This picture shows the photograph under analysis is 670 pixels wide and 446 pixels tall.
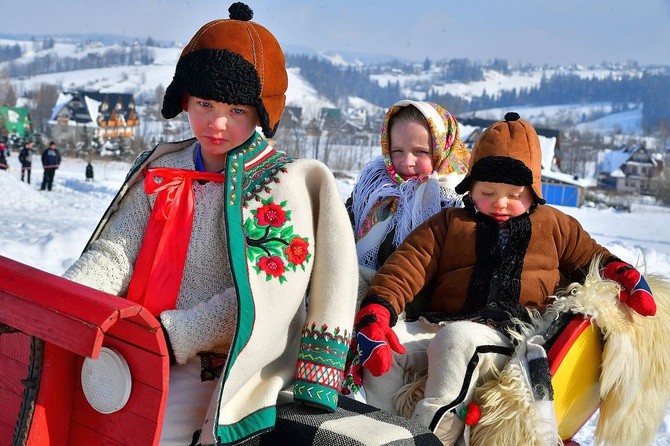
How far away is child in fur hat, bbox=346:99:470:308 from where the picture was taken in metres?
3.46

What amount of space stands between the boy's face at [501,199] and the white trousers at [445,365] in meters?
0.47

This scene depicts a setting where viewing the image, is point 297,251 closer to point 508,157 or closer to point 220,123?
point 220,123

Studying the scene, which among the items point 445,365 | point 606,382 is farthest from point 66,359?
point 606,382

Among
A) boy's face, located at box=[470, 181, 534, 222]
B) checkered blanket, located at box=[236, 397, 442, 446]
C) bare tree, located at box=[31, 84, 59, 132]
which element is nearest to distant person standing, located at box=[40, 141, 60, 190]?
boy's face, located at box=[470, 181, 534, 222]

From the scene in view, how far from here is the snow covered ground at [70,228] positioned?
8.04 meters

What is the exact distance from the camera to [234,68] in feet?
7.33

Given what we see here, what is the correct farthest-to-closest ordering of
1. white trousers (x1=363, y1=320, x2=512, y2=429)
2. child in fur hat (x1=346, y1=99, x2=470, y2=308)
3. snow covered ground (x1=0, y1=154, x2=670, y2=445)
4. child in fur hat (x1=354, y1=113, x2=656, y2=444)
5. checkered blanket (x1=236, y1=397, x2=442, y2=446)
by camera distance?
snow covered ground (x1=0, y1=154, x2=670, y2=445) < child in fur hat (x1=346, y1=99, x2=470, y2=308) < child in fur hat (x1=354, y1=113, x2=656, y2=444) < white trousers (x1=363, y1=320, x2=512, y2=429) < checkered blanket (x1=236, y1=397, x2=442, y2=446)

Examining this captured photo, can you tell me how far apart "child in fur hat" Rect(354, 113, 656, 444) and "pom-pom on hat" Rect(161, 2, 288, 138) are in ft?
2.66

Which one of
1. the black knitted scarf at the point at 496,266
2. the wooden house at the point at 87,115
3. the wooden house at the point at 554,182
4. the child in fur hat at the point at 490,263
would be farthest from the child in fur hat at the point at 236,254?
the wooden house at the point at 87,115

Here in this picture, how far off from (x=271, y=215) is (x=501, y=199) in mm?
1071

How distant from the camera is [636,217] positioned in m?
28.7

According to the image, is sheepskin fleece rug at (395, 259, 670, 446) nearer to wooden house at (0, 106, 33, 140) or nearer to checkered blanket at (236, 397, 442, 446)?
checkered blanket at (236, 397, 442, 446)

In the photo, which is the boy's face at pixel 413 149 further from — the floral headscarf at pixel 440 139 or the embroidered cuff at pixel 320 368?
the embroidered cuff at pixel 320 368

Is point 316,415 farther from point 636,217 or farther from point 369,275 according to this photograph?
point 636,217
